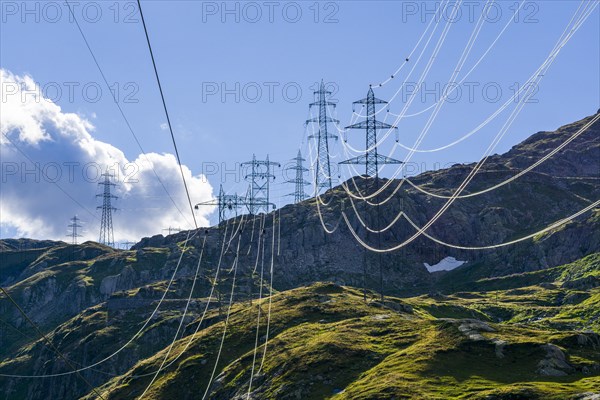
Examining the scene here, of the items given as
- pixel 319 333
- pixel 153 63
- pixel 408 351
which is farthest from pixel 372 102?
pixel 153 63

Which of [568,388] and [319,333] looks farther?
[319,333]

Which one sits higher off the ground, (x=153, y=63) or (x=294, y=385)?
(x=153, y=63)

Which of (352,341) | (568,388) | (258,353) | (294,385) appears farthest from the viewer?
(258,353)

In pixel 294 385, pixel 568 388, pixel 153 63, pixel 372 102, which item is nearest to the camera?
pixel 153 63

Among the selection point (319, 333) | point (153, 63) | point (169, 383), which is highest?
point (153, 63)

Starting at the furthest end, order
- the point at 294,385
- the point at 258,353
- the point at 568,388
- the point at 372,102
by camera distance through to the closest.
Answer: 1. the point at 372,102
2. the point at 258,353
3. the point at 294,385
4. the point at 568,388

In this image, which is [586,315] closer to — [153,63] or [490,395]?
[490,395]

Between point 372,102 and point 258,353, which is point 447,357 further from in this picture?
point 372,102

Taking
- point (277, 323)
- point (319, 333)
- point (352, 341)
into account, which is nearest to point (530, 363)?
point (352, 341)

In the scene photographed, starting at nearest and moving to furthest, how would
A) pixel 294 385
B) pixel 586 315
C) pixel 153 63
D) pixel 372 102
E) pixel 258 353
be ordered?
pixel 153 63, pixel 294 385, pixel 258 353, pixel 372 102, pixel 586 315
